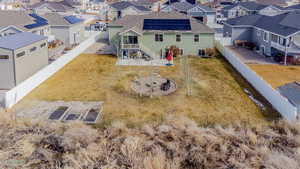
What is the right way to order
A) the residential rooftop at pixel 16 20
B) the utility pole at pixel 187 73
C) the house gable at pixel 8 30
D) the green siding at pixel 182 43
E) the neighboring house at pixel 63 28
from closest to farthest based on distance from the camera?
the utility pole at pixel 187 73 < the house gable at pixel 8 30 < the residential rooftop at pixel 16 20 < the green siding at pixel 182 43 < the neighboring house at pixel 63 28

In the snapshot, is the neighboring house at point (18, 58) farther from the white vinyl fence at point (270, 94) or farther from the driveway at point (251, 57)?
the driveway at point (251, 57)

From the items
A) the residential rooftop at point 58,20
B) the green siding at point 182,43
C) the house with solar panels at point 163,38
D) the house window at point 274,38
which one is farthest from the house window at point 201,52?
the residential rooftop at point 58,20

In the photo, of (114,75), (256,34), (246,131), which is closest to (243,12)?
(256,34)

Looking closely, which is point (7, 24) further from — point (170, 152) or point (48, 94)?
point (170, 152)

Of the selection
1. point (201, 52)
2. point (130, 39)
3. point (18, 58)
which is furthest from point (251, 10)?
point (18, 58)

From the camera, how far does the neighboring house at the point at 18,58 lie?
23625 mm

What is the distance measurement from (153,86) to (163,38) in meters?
13.3

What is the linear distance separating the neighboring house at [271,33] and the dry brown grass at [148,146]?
61.8 feet

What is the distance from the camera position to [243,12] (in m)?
74.4

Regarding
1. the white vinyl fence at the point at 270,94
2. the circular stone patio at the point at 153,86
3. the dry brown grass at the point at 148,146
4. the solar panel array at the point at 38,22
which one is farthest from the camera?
the solar panel array at the point at 38,22

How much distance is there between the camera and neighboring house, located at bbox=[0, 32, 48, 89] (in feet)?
77.5

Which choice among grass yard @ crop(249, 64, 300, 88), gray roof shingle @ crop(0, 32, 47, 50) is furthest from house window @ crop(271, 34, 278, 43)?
gray roof shingle @ crop(0, 32, 47, 50)

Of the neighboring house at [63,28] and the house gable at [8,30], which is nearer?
the house gable at [8,30]

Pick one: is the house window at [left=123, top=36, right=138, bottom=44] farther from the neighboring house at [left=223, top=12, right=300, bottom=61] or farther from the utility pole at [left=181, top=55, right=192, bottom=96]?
the neighboring house at [left=223, top=12, right=300, bottom=61]
